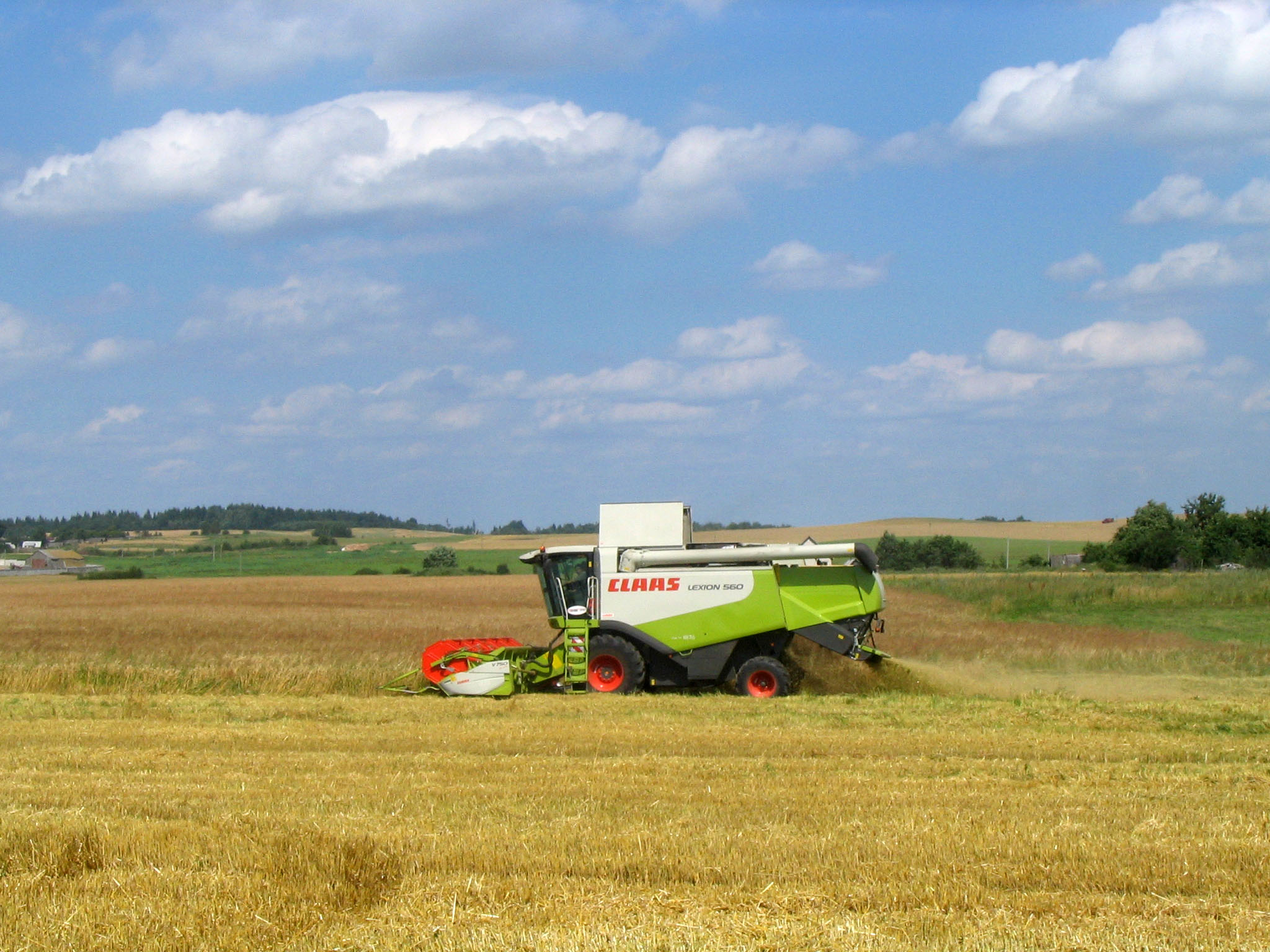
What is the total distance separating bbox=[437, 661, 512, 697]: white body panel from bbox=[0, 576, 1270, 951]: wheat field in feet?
1.94

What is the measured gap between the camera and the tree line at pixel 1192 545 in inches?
2596

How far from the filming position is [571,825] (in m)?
7.15

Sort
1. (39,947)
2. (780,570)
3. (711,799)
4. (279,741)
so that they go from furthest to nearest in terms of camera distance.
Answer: (780,570) → (279,741) → (711,799) → (39,947)

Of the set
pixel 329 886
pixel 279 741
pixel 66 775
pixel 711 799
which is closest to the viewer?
pixel 329 886

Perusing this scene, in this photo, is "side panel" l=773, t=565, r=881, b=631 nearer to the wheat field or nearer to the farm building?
the wheat field

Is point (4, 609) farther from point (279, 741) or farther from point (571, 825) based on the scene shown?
point (571, 825)

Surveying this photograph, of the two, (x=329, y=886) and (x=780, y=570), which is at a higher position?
(x=780, y=570)

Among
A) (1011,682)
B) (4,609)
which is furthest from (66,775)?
(4,609)

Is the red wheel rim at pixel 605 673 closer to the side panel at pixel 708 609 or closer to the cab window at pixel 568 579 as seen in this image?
the side panel at pixel 708 609

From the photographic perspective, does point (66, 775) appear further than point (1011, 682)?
No

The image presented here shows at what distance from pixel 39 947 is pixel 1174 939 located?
4836mm

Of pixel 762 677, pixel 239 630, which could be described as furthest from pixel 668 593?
pixel 239 630

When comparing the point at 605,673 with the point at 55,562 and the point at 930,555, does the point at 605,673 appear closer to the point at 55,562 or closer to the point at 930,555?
the point at 930,555

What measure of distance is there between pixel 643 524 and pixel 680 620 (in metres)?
1.58
